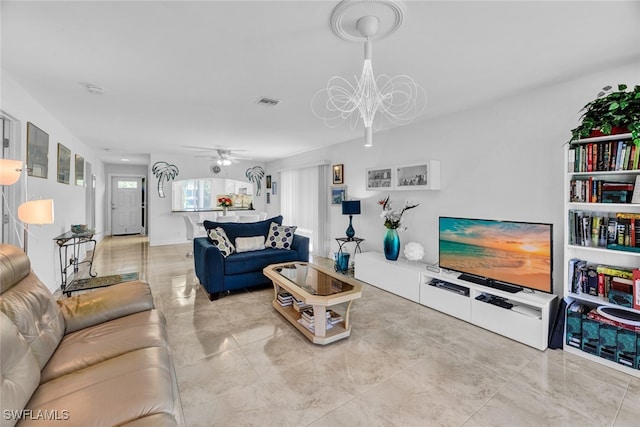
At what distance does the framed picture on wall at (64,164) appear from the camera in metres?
3.91

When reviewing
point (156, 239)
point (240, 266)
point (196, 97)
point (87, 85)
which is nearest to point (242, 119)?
point (196, 97)

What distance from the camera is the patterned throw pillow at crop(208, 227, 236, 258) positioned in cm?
382

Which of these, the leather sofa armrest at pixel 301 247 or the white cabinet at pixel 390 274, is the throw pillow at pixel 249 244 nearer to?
the leather sofa armrest at pixel 301 247

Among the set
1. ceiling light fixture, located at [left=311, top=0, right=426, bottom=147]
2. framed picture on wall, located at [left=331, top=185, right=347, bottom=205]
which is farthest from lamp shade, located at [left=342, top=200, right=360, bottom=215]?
ceiling light fixture, located at [left=311, top=0, right=426, bottom=147]

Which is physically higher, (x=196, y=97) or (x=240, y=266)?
(x=196, y=97)

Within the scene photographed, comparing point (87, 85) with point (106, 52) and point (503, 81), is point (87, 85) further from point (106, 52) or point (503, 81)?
point (503, 81)

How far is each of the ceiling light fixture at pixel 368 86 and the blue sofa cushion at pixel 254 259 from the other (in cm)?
200

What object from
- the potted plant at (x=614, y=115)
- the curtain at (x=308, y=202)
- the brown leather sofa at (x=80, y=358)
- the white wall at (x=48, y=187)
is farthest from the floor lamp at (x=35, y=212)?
the curtain at (x=308, y=202)

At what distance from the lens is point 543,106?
2752 millimetres

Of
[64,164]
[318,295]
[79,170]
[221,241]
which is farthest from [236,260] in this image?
[79,170]

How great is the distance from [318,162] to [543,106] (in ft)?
12.6

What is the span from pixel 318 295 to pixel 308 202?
13.6 ft

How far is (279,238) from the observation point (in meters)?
4.39

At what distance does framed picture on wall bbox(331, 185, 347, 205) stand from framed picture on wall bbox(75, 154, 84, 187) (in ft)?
14.8
